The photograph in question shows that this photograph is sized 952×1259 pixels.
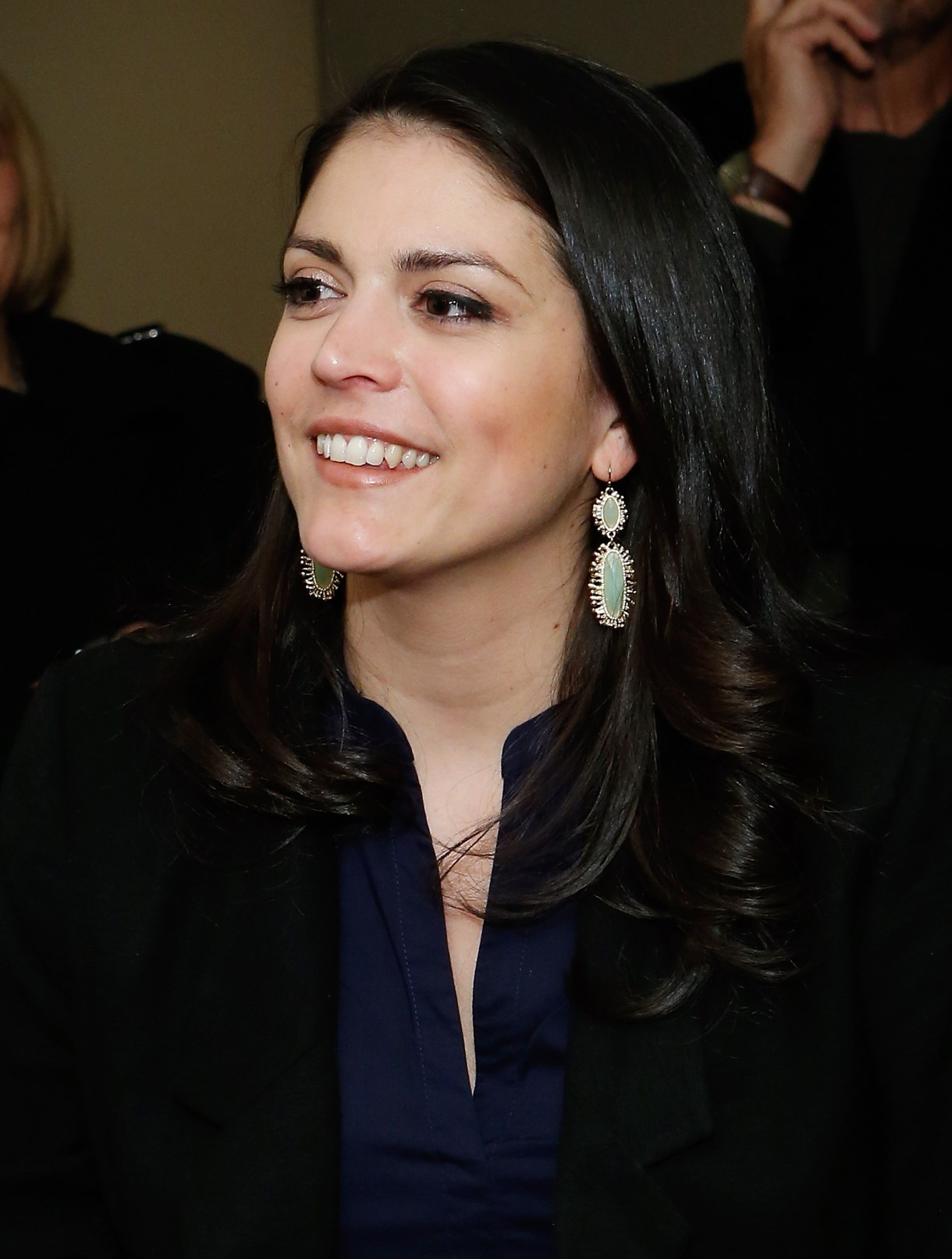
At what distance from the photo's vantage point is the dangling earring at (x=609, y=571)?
1.43m

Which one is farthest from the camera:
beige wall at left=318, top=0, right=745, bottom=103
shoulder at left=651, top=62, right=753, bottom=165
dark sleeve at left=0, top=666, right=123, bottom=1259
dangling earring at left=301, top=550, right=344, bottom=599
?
beige wall at left=318, top=0, right=745, bottom=103

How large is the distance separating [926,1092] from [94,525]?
3.99 ft

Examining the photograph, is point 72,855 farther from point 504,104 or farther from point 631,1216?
point 504,104

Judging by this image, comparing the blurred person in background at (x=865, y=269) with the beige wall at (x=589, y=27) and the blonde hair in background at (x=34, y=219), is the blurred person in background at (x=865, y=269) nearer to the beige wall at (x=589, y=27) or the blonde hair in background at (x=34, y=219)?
the beige wall at (x=589, y=27)

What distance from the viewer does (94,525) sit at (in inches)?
76.7

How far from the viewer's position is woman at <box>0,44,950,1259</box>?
127 centimetres

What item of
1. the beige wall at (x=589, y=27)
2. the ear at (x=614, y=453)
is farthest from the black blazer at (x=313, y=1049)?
the beige wall at (x=589, y=27)

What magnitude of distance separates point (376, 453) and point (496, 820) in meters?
0.36

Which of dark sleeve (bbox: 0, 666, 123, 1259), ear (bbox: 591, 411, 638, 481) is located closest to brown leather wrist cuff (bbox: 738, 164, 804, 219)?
ear (bbox: 591, 411, 638, 481)

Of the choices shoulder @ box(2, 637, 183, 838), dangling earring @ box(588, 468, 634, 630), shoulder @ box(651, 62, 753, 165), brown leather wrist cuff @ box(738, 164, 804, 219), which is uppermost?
shoulder @ box(651, 62, 753, 165)

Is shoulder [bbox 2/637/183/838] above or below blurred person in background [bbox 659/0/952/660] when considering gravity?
below

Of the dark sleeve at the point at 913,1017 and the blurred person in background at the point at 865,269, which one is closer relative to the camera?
the dark sleeve at the point at 913,1017

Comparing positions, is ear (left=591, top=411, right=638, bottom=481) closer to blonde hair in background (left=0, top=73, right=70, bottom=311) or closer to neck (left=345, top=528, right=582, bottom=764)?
neck (left=345, top=528, right=582, bottom=764)

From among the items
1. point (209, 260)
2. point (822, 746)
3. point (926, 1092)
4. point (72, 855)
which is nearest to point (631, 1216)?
point (926, 1092)
